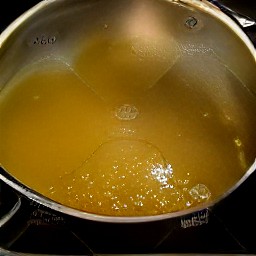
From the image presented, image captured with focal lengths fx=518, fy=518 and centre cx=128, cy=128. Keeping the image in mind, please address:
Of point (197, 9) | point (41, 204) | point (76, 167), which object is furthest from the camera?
point (197, 9)

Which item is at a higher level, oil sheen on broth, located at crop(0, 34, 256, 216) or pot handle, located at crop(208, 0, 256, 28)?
pot handle, located at crop(208, 0, 256, 28)

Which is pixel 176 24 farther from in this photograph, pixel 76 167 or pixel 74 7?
pixel 76 167

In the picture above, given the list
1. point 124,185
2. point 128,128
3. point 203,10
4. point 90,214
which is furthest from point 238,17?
point 90,214

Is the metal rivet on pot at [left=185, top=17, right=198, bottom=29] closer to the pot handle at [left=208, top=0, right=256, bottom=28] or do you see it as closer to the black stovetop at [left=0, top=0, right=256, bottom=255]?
the pot handle at [left=208, top=0, right=256, bottom=28]

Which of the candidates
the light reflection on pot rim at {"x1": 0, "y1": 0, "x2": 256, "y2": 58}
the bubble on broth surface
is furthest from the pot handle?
the bubble on broth surface

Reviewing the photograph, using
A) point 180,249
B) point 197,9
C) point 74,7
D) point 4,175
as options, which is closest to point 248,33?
point 197,9

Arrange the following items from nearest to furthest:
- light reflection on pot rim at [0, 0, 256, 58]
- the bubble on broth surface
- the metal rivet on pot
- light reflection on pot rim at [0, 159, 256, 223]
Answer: light reflection on pot rim at [0, 159, 256, 223] < the bubble on broth surface < light reflection on pot rim at [0, 0, 256, 58] < the metal rivet on pot
